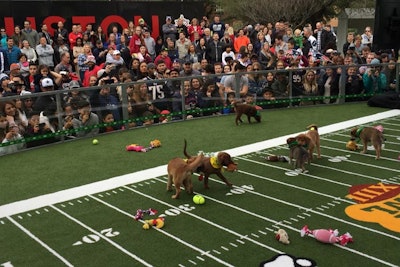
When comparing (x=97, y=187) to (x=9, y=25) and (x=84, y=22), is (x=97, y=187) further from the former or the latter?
(x=84, y=22)

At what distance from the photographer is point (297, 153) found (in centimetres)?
884

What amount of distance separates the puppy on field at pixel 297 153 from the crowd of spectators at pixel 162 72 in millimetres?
5347

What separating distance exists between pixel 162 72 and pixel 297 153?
23.4 feet

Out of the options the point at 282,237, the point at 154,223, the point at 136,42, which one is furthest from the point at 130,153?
the point at 136,42

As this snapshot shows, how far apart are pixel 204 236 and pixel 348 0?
3781 centimetres

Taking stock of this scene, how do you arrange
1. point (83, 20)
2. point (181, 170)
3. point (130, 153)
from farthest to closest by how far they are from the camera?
point (83, 20) < point (130, 153) < point (181, 170)

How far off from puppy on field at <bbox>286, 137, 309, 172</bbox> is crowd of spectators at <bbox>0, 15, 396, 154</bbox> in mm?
5347

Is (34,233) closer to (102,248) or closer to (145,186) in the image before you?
(102,248)

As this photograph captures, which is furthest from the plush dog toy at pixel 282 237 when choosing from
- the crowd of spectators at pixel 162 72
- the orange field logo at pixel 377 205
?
the crowd of spectators at pixel 162 72

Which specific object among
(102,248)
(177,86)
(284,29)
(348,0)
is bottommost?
(102,248)

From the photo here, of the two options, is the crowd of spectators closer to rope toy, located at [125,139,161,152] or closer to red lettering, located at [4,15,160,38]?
red lettering, located at [4,15,160,38]

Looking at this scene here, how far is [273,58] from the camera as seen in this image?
1745cm

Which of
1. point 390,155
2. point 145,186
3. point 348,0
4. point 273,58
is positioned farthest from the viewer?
point 348,0

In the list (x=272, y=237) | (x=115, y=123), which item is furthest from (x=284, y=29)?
(x=272, y=237)
